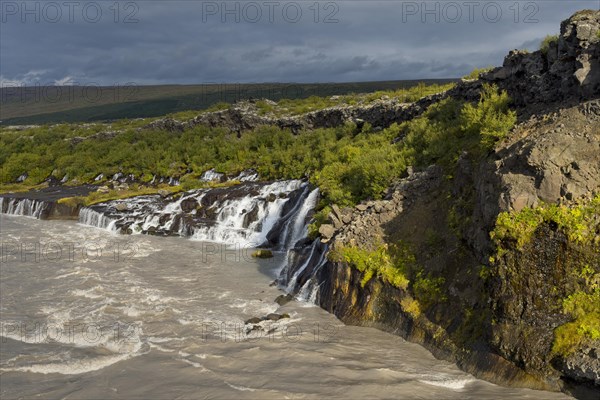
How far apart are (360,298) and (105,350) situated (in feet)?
25.1

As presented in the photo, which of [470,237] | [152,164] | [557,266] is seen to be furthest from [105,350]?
[152,164]

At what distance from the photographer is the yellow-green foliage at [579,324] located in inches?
369

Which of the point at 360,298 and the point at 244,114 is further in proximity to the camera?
the point at 244,114

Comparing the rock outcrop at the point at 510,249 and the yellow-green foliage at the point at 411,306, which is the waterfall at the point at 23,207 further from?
the yellow-green foliage at the point at 411,306

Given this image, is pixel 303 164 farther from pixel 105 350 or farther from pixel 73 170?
pixel 73 170

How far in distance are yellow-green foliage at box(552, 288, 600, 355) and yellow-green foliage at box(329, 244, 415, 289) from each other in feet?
14.4

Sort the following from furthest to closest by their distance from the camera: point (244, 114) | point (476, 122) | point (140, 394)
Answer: point (244, 114) → point (476, 122) → point (140, 394)

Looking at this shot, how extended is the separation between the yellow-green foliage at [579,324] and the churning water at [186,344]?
1182 mm

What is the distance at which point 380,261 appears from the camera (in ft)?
46.1

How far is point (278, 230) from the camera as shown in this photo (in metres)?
23.8

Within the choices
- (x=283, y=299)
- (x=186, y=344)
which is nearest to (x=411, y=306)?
(x=283, y=299)

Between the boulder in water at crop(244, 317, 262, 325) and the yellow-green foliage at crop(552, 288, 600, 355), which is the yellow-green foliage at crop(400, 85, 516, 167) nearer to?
the yellow-green foliage at crop(552, 288, 600, 355)

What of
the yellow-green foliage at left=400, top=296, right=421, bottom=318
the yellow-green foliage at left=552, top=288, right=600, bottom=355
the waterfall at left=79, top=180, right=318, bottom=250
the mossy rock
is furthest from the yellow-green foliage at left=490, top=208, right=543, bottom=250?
the mossy rock

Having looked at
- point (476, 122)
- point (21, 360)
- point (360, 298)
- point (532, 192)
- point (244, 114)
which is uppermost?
point (244, 114)
